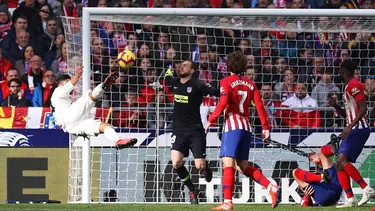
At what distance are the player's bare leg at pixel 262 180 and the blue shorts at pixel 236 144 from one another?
0.13 m

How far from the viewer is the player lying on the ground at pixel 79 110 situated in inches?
512

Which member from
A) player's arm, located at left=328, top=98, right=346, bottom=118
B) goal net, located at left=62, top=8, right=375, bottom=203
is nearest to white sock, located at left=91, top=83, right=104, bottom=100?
goal net, located at left=62, top=8, right=375, bottom=203

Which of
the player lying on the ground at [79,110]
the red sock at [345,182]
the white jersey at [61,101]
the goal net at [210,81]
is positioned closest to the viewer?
the red sock at [345,182]

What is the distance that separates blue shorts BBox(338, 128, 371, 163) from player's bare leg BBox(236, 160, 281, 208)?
173cm

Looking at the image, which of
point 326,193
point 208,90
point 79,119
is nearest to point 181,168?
point 208,90

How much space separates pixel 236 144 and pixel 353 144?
216 centimetres

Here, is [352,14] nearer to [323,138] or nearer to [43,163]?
[323,138]

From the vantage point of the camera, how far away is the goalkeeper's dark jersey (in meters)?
13.8

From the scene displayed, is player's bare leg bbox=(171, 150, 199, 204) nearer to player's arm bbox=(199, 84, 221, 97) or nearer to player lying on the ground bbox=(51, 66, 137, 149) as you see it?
player's arm bbox=(199, 84, 221, 97)

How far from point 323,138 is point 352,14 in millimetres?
2101

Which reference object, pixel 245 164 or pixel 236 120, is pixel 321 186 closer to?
pixel 245 164

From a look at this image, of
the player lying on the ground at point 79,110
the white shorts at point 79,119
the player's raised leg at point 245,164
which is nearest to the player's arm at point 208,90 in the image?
the player lying on the ground at point 79,110

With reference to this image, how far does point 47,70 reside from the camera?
17.6m

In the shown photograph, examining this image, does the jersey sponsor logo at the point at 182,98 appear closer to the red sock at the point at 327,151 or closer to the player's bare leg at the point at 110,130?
the player's bare leg at the point at 110,130
